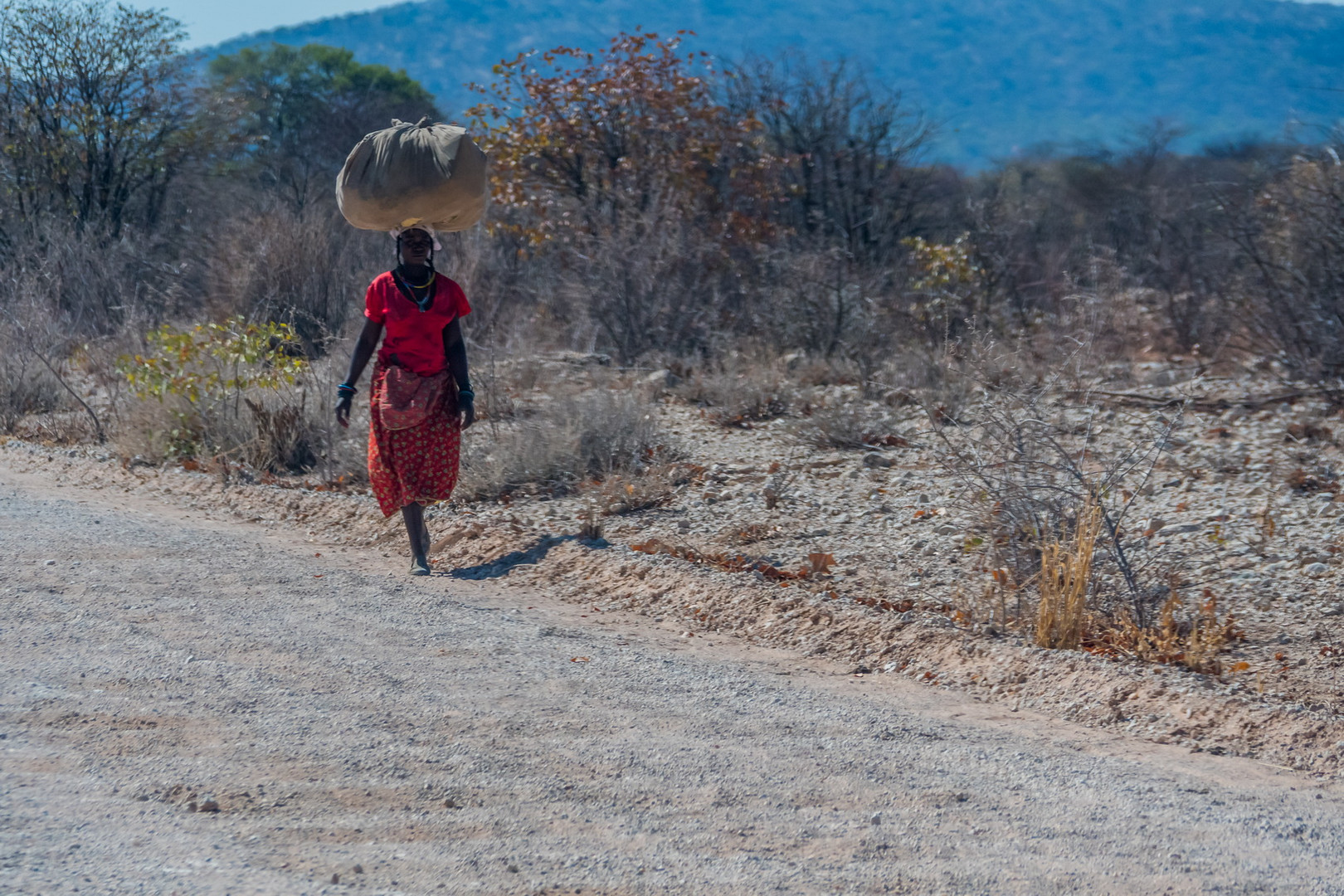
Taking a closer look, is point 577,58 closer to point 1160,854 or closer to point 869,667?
point 869,667

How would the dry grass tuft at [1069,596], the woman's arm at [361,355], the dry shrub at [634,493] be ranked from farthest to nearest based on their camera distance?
the dry shrub at [634,493]
the woman's arm at [361,355]
the dry grass tuft at [1069,596]

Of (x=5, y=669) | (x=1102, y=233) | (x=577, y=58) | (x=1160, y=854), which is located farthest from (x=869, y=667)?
(x=1102, y=233)

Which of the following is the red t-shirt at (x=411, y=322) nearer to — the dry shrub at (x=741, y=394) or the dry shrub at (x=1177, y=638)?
the dry shrub at (x=1177, y=638)

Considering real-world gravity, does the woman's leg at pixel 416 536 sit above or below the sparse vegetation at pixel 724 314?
below

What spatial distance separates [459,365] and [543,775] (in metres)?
2.58

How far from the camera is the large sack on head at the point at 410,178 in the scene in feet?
16.8

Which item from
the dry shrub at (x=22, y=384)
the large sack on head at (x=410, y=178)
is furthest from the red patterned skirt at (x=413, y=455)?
the dry shrub at (x=22, y=384)

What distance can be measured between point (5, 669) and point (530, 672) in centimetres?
157

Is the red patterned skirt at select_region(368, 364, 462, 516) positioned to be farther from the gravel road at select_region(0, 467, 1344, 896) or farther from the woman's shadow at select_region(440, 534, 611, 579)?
the gravel road at select_region(0, 467, 1344, 896)

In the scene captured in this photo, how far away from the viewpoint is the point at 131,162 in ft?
58.4

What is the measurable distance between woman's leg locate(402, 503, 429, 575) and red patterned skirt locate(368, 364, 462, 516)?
0.04 m

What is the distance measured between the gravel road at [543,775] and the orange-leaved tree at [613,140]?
29.2ft

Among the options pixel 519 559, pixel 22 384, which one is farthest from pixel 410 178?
pixel 22 384

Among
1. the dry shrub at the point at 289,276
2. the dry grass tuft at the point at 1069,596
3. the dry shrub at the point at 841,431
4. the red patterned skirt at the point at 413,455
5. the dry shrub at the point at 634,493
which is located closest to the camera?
the dry grass tuft at the point at 1069,596
